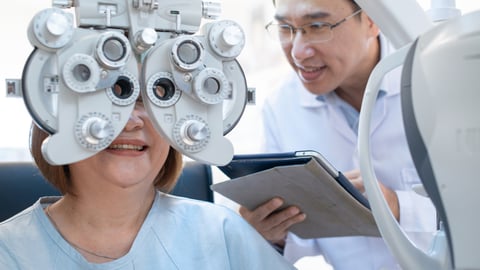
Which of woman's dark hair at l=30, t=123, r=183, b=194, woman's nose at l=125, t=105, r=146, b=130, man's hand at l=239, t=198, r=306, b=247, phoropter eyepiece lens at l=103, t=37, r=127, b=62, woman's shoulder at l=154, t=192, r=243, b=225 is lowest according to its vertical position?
man's hand at l=239, t=198, r=306, b=247

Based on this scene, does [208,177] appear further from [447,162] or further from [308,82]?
[447,162]

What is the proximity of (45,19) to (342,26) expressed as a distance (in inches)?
35.9

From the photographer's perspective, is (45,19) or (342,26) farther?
(342,26)

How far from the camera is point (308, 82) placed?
1639mm

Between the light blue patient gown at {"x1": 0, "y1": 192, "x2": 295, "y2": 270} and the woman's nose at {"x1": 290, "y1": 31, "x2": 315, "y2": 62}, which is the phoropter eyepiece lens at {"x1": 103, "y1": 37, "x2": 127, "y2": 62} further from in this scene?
the woman's nose at {"x1": 290, "y1": 31, "x2": 315, "y2": 62}

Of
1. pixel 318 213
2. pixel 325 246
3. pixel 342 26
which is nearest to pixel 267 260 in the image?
pixel 318 213

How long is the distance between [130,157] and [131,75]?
311mm

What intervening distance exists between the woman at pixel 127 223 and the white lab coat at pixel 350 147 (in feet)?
1.17

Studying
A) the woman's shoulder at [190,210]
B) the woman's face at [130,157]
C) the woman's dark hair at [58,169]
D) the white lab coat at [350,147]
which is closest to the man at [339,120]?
the white lab coat at [350,147]

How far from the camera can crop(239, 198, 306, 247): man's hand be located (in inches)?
56.5

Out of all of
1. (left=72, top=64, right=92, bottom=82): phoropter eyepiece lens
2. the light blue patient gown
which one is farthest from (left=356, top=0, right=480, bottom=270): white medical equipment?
the light blue patient gown

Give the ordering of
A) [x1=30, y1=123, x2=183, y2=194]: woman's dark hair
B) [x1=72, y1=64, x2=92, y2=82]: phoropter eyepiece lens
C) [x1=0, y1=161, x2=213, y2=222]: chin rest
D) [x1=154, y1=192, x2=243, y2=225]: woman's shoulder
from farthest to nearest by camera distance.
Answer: [x1=0, y1=161, x2=213, y2=222]: chin rest, [x1=154, y1=192, x2=243, y2=225]: woman's shoulder, [x1=30, y1=123, x2=183, y2=194]: woman's dark hair, [x1=72, y1=64, x2=92, y2=82]: phoropter eyepiece lens

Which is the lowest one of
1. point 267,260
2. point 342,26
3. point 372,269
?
point 372,269

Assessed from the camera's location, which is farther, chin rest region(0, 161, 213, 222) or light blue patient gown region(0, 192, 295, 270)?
chin rest region(0, 161, 213, 222)
